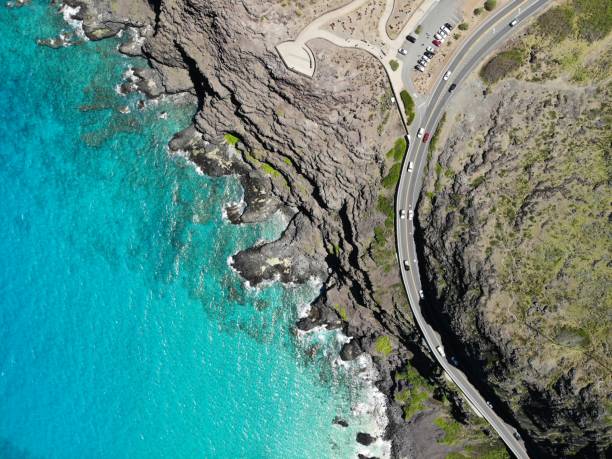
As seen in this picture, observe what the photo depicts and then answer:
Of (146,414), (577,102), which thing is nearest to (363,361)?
(146,414)

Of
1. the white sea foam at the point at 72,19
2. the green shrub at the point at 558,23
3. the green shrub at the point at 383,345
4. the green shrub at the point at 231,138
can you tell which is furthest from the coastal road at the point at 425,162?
the white sea foam at the point at 72,19

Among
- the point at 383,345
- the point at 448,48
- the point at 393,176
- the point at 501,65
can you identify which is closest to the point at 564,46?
the point at 501,65

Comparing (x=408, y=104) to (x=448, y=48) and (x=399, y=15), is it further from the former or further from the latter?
(x=399, y=15)

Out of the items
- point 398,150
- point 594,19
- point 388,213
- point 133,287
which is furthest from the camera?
point 133,287

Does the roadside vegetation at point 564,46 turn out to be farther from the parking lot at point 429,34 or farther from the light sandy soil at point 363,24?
the light sandy soil at point 363,24

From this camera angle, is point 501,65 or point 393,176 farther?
point 393,176

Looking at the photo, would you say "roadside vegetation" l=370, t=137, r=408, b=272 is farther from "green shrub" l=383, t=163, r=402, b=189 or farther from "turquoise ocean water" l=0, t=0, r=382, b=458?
"turquoise ocean water" l=0, t=0, r=382, b=458

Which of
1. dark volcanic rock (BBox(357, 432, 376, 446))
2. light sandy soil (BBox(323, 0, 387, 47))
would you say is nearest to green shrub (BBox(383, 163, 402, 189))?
light sandy soil (BBox(323, 0, 387, 47))
